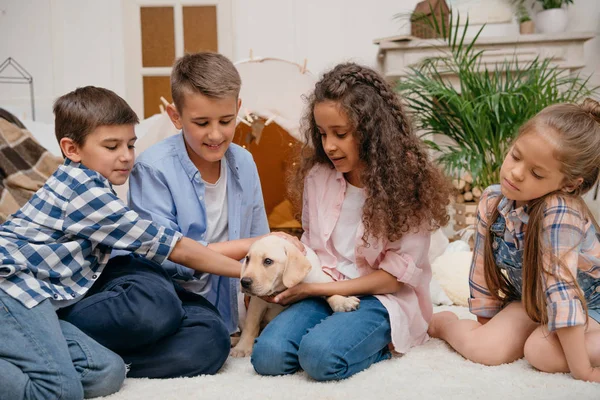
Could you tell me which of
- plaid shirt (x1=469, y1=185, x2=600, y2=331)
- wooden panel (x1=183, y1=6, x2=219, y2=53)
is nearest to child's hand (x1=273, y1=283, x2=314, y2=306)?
plaid shirt (x1=469, y1=185, x2=600, y2=331)

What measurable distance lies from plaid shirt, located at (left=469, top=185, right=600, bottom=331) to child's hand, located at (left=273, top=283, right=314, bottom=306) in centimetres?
60

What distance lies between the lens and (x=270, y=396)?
5.06ft

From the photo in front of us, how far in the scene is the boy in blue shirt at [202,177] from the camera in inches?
77.1

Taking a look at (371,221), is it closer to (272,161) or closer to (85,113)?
(85,113)

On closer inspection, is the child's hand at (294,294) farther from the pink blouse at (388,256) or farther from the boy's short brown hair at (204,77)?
the boy's short brown hair at (204,77)

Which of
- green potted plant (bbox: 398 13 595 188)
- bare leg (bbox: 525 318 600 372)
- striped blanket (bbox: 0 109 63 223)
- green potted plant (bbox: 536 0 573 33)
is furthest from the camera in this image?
Answer: green potted plant (bbox: 536 0 573 33)

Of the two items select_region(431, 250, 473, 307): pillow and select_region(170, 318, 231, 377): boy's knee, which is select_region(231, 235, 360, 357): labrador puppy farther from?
select_region(431, 250, 473, 307): pillow

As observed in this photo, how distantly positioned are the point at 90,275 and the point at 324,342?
67 centimetres

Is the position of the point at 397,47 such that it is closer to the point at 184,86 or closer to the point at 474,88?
the point at 474,88

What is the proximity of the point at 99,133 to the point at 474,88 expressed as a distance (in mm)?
2535

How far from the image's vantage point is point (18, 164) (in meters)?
3.13

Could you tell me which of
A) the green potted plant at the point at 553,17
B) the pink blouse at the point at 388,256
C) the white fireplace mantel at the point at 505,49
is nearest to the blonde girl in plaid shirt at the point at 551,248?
the pink blouse at the point at 388,256

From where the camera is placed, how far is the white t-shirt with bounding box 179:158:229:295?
2.07 m

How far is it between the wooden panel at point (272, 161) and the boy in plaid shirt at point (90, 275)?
1857 millimetres
